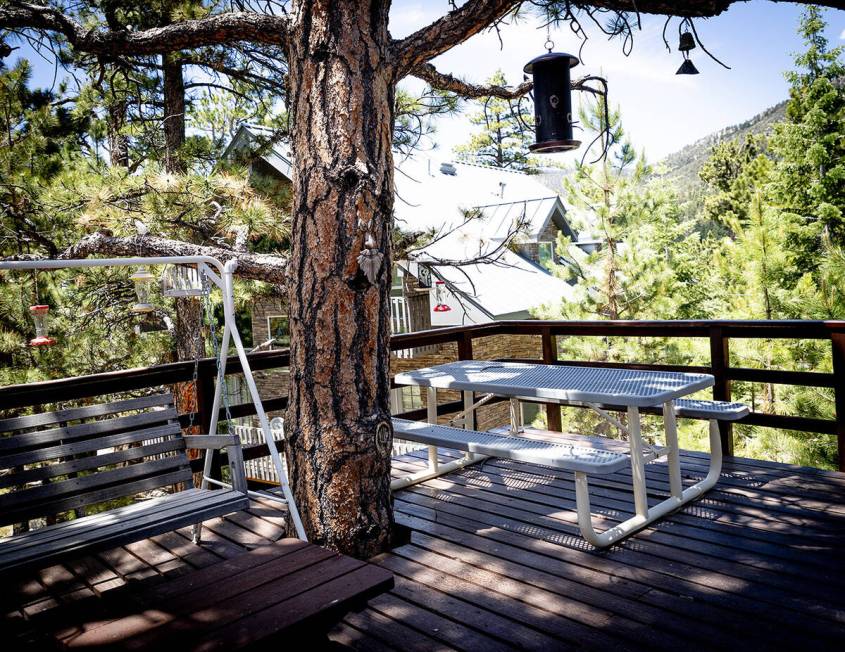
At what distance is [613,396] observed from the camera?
3188 mm

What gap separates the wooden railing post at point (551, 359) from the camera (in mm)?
5383

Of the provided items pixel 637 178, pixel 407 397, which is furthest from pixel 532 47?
pixel 407 397

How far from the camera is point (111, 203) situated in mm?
6441

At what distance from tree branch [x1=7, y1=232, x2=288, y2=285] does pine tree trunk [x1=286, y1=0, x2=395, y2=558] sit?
309 cm

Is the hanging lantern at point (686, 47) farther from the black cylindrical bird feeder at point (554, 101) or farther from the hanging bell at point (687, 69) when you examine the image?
the black cylindrical bird feeder at point (554, 101)

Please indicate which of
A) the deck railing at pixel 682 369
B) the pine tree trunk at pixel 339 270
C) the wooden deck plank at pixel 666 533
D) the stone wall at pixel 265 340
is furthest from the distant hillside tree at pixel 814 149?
the pine tree trunk at pixel 339 270

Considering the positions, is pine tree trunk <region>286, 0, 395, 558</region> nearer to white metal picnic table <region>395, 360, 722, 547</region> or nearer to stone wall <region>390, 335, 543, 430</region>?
white metal picnic table <region>395, 360, 722, 547</region>

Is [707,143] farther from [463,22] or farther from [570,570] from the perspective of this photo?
[570,570]

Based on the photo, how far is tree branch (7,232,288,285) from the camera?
6141mm

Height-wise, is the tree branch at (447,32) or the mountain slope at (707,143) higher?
the mountain slope at (707,143)

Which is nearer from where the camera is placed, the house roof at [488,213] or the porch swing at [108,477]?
the porch swing at [108,477]

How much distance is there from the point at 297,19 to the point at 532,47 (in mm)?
26847

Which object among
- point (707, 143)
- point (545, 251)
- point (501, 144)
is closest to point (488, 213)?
Answer: point (545, 251)

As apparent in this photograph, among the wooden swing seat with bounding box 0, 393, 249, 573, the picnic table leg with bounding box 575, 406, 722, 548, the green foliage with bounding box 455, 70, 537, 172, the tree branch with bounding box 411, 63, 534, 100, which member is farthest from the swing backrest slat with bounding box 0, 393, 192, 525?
the green foliage with bounding box 455, 70, 537, 172
